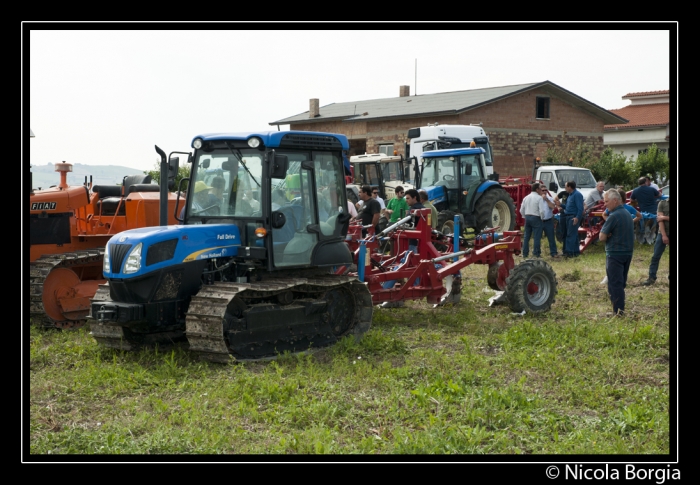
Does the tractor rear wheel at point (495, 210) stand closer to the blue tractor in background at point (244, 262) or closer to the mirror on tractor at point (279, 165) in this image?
the blue tractor in background at point (244, 262)

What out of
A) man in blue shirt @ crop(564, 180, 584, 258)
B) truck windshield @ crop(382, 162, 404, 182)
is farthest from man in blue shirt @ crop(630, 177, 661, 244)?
truck windshield @ crop(382, 162, 404, 182)

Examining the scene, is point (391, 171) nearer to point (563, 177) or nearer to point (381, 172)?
point (381, 172)

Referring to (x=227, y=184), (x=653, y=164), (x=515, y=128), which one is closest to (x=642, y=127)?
(x=653, y=164)

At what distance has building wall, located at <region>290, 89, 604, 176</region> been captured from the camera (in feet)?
107

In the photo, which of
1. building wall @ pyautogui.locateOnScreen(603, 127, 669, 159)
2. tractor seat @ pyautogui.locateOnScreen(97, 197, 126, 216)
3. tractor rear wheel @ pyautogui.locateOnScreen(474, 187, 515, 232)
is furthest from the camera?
building wall @ pyautogui.locateOnScreen(603, 127, 669, 159)

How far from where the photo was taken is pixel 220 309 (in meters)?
7.63

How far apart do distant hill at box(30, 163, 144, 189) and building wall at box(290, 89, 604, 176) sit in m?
20.4

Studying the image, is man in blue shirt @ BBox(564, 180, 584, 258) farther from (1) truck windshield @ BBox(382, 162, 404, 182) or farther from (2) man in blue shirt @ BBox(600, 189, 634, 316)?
(2) man in blue shirt @ BBox(600, 189, 634, 316)

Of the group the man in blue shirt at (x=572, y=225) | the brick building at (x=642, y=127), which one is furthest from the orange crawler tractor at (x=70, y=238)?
the brick building at (x=642, y=127)

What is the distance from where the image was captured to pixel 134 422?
20.4 ft

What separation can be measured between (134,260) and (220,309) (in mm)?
1010

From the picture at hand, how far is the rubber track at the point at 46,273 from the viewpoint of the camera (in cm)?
973

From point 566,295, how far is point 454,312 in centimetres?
244

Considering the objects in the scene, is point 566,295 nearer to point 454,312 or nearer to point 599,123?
point 454,312
